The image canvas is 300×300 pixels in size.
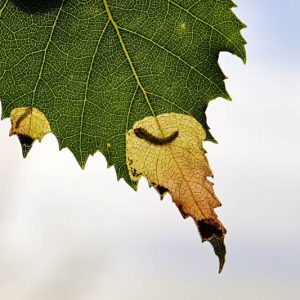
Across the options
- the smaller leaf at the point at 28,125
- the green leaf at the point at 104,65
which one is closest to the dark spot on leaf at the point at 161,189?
the green leaf at the point at 104,65

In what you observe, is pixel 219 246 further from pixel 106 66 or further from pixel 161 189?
pixel 106 66

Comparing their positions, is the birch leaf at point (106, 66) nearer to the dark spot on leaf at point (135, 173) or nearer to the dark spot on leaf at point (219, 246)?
the dark spot on leaf at point (135, 173)

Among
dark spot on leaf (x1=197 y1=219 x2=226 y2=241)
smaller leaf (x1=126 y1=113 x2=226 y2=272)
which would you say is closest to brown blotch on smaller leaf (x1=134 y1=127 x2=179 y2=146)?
smaller leaf (x1=126 y1=113 x2=226 y2=272)

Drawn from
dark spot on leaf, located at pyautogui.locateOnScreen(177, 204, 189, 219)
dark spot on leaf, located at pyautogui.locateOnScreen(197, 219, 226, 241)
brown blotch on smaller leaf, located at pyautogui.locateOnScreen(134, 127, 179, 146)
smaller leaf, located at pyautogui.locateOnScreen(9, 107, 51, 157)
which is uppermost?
smaller leaf, located at pyautogui.locateOnScreen(9, 107, 51, 157)

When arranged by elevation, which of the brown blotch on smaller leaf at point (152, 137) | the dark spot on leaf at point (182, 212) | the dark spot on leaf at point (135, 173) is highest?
the brown blotch on smaller leaf at point (152, 137)

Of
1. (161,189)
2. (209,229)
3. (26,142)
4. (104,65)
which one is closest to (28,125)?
(26,142)

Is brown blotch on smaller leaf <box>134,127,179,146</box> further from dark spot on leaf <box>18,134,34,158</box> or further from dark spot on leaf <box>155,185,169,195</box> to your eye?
dark spot on leaf <box>18,134,34,158</box>

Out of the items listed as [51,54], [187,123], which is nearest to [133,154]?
[187,123]
